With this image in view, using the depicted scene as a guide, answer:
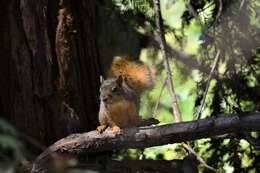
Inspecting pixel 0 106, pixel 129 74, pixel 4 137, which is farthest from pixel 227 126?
pixel 4 137

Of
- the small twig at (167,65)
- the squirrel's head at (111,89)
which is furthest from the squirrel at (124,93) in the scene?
the small twig at (167,65)

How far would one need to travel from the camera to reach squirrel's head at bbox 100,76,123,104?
Answer: 2.56 metres

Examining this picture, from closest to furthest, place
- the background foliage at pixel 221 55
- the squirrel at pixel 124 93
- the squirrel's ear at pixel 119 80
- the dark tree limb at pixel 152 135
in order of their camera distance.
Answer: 1. the dark tree limb at pixel 152 135
2. the squirrel at pixel 124 93
3. the squirrel's ear at pixel 119 80
4. the background foliage at pixel 221 55

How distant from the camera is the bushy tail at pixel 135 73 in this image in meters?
2.72

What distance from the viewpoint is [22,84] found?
7.93ft

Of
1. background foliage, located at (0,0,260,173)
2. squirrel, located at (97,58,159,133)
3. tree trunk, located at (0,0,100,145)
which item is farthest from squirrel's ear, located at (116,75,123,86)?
background foliage, located at (0,0,260,173)

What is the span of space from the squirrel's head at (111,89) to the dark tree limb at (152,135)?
0.27 meters

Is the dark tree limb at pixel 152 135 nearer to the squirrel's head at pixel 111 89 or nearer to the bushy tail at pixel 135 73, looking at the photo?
the squirrel's head at pixel 111 89

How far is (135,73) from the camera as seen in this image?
2.76m

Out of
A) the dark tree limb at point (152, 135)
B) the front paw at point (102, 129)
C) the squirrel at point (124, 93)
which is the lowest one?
the dark tree limb at point (152, 135)

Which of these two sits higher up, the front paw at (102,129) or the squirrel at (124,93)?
the squirrel at (124,93)

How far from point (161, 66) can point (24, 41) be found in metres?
1.18

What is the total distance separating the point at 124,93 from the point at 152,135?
0.50 metres

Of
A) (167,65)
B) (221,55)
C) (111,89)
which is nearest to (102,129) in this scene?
(111,89)
